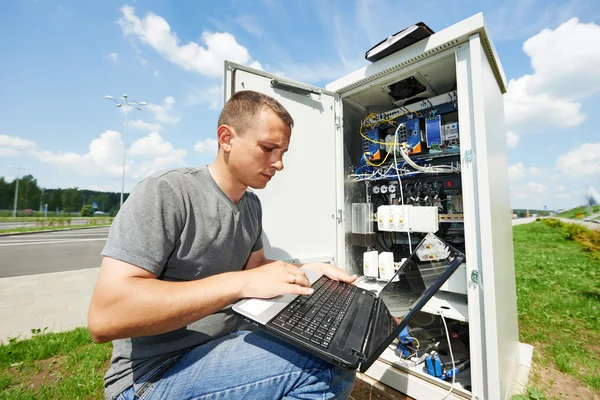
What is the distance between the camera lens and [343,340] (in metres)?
0.66

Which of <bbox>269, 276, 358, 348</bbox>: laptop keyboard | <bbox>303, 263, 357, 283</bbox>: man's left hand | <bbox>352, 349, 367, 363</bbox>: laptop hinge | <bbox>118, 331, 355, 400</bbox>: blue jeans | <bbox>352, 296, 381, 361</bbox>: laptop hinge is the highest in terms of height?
<bbox>303, 263, 357, 283</bbox>: man's left hand

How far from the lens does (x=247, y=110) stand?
990 millimetres

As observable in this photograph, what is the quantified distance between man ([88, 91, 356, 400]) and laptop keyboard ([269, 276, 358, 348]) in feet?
0.19

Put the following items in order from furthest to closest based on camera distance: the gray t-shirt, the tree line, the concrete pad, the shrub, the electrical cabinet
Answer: the shrub → the tree line → the concrete pad → the electrical cabinet → the gray t-shirt

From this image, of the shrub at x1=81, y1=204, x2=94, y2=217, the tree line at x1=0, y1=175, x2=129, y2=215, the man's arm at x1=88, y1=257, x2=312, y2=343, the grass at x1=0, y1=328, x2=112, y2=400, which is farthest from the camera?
A: the shrub at x1=81, y1=204, x2=94, y2=217

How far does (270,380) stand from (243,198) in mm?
686

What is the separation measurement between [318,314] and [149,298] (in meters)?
0.45

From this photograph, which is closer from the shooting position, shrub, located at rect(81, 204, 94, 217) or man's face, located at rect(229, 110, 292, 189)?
man's face, located at rect(229, 110, 292, 189)

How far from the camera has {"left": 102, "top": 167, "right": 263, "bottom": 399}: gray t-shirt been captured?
676mm

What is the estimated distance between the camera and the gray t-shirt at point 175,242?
2.22ft

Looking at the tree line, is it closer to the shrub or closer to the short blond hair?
the shrub

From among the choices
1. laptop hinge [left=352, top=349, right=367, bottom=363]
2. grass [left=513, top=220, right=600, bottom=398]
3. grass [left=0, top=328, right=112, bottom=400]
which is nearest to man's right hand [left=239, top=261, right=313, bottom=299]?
laptop hinge [left=352, top=349, right=367, bottom=363]

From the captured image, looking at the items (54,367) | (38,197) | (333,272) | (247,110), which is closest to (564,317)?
(333,272)

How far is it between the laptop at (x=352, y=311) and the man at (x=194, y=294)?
2.3 inches
